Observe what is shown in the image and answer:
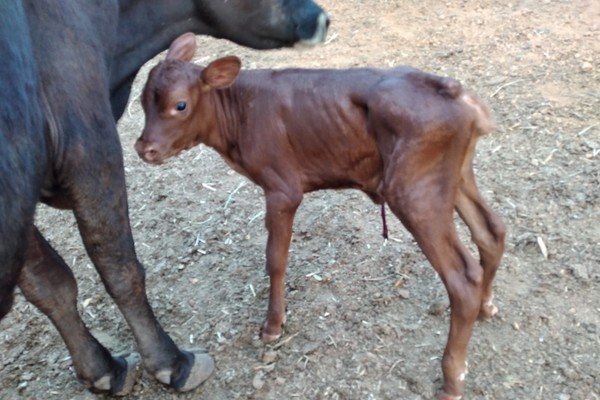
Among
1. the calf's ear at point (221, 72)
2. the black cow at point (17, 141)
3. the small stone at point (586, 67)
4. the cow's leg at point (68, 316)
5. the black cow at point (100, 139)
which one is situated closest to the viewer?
the black cow at point (17, 141)

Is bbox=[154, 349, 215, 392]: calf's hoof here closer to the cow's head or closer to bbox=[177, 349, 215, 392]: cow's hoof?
bbox=[177, 349, 215, 392]: cow's hoof

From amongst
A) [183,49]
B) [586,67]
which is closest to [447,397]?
[183,49]

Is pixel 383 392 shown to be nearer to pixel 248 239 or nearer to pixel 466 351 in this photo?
pixel 466 351

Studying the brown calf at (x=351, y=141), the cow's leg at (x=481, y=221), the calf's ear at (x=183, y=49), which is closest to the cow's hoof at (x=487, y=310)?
the brown calf at (x=351, y=141)

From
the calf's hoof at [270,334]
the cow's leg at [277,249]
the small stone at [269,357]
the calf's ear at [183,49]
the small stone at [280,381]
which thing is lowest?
the small stone at [280,381]

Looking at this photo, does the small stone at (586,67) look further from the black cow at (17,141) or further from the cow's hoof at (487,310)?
the black cow at (17,141)

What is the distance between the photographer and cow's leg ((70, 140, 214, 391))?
3.19m

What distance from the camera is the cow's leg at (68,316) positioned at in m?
3.51

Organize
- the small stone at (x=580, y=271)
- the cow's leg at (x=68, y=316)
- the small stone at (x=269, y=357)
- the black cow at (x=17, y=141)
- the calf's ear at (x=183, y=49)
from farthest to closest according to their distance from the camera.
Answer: the small stone at (x=580, y=271), the small stone at (x=269, y=357), the calf's ear at (x=183, y=49), the cow's leg at (x=68, y=316), the black cow at (x=17, y=141)

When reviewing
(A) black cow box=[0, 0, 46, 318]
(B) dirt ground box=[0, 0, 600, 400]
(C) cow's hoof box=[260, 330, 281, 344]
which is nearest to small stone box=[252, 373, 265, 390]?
(B) dirt ground box=[0, 0, 600, 400]

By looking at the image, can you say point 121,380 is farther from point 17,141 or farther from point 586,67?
point 586,67

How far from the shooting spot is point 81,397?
382cm

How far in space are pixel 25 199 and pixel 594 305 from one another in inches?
103

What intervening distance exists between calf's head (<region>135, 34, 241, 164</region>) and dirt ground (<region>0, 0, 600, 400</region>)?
1.05 meters
